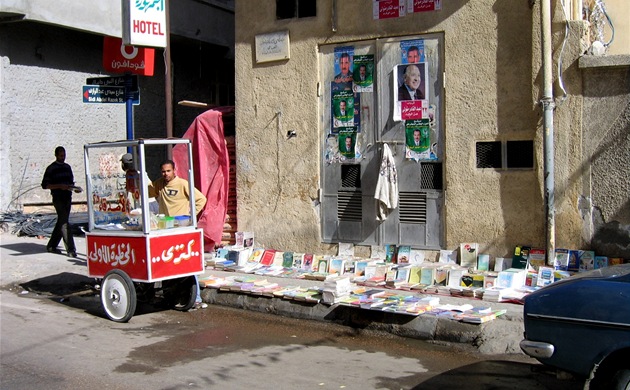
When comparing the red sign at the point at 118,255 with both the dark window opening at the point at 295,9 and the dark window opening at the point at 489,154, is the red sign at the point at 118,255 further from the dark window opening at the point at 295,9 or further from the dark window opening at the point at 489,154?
the dark window opening at the point at 295,9

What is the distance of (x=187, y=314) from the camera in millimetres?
9203

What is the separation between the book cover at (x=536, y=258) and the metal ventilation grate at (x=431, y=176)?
1604 millimetres

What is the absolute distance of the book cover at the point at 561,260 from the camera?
912 cm

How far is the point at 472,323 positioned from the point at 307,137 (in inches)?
184

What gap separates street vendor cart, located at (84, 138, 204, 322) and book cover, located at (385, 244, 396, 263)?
295cm

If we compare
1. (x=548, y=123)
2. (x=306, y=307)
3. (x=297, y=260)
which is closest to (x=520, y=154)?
(x=548, y=123)

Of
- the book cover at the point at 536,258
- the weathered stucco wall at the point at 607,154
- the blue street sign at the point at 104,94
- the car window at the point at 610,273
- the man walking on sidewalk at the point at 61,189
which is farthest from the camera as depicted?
the man walking on sidewalk at the point at 61,189

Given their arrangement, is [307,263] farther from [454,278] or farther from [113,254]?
[113,254]

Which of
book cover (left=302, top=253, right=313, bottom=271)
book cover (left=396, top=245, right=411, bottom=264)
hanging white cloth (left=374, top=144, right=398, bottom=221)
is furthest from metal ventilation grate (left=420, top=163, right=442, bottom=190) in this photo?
book cover (left=302, top=253, right=313, bottom=271)

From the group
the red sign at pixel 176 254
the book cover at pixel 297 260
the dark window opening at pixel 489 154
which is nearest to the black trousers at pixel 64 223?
the book cover at pixel 297 260

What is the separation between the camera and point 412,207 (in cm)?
1045

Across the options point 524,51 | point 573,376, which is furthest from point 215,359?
point 524,51

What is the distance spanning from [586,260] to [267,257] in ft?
15.8

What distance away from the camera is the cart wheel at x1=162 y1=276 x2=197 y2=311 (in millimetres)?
9164
